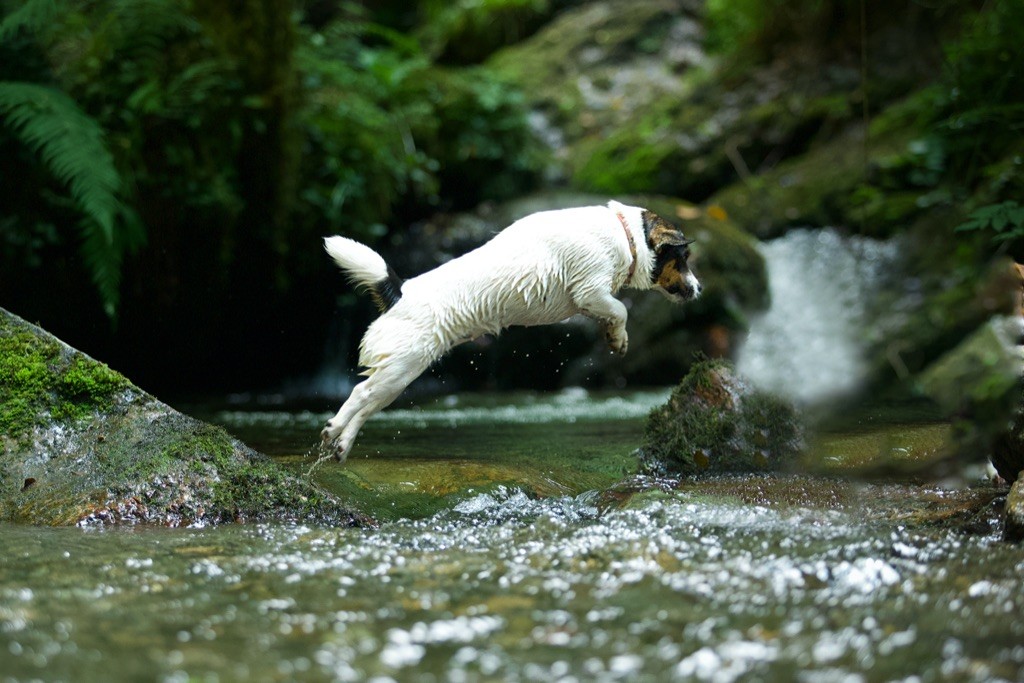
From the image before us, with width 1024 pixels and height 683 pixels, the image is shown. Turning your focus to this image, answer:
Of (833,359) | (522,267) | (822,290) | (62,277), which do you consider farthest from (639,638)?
(822,290)

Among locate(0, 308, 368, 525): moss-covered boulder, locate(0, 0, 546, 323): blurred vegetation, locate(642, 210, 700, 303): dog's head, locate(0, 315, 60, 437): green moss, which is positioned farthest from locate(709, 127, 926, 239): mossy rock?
locate(0, 315, 60, 437): green moss

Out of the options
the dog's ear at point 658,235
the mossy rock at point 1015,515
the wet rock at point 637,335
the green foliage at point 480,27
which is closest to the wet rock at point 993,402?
the mossy rock at point 1015,515

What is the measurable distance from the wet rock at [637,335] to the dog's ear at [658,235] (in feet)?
13.1

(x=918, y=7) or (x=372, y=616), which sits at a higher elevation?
(x=918, y=7)

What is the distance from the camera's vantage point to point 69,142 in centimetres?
663

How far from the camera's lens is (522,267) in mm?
5125

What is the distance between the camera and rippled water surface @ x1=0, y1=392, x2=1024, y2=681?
235cm

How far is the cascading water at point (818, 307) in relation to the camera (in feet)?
31.9

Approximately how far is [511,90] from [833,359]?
5.34 meters

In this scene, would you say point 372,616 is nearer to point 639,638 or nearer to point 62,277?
point 639,638

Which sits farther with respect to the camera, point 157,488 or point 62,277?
point 62,277

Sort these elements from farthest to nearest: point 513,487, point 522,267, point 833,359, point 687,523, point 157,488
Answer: point 833,359 < point 522,267 < point 513,487 < point 157,488 < point 687,523

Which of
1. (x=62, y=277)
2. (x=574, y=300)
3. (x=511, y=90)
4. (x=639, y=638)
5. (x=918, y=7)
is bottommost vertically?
(x=62, y=277)

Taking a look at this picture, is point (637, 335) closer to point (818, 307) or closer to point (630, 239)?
point (818, 307)
